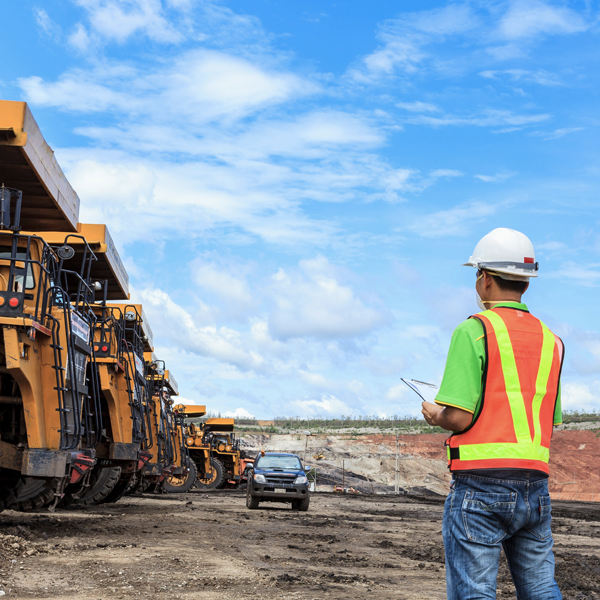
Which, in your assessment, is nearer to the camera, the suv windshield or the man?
the man

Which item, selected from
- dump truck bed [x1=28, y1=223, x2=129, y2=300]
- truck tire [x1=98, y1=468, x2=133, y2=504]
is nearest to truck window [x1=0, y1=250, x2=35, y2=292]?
dump truck bed [x1=28, y1=223, x2=129, y2=300]

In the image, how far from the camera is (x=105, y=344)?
12961mm

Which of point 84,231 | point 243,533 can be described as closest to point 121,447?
point 243,533

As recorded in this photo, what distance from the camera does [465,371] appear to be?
10.6 ft

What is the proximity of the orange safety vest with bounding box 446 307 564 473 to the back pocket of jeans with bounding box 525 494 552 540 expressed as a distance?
15 cm

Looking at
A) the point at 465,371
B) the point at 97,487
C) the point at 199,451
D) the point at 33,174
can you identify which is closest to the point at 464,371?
the point at 465,371

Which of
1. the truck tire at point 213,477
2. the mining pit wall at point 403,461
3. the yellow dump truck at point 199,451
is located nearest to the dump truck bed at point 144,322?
the yellow dump truck at point 199,451

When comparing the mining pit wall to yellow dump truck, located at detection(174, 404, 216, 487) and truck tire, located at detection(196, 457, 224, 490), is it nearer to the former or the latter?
truck tire, located at detection(196, 457, 224, 490)

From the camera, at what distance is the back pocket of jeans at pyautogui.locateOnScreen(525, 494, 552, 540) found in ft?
10.5

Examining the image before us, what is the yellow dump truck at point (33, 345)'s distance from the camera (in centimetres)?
827

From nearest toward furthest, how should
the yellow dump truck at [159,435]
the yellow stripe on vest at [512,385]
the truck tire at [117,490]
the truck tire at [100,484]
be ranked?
the yellow stripe on vest at [512,385], the truck tire at [100,484], the truck tire at [117,490], the yellow dump truck at [159,435]

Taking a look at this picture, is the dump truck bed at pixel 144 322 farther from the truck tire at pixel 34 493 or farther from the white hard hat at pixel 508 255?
A: the white hard hat at pixel 508 255

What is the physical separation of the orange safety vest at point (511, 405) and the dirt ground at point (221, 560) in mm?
3687

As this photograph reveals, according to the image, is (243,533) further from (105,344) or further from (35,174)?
(35,174)
